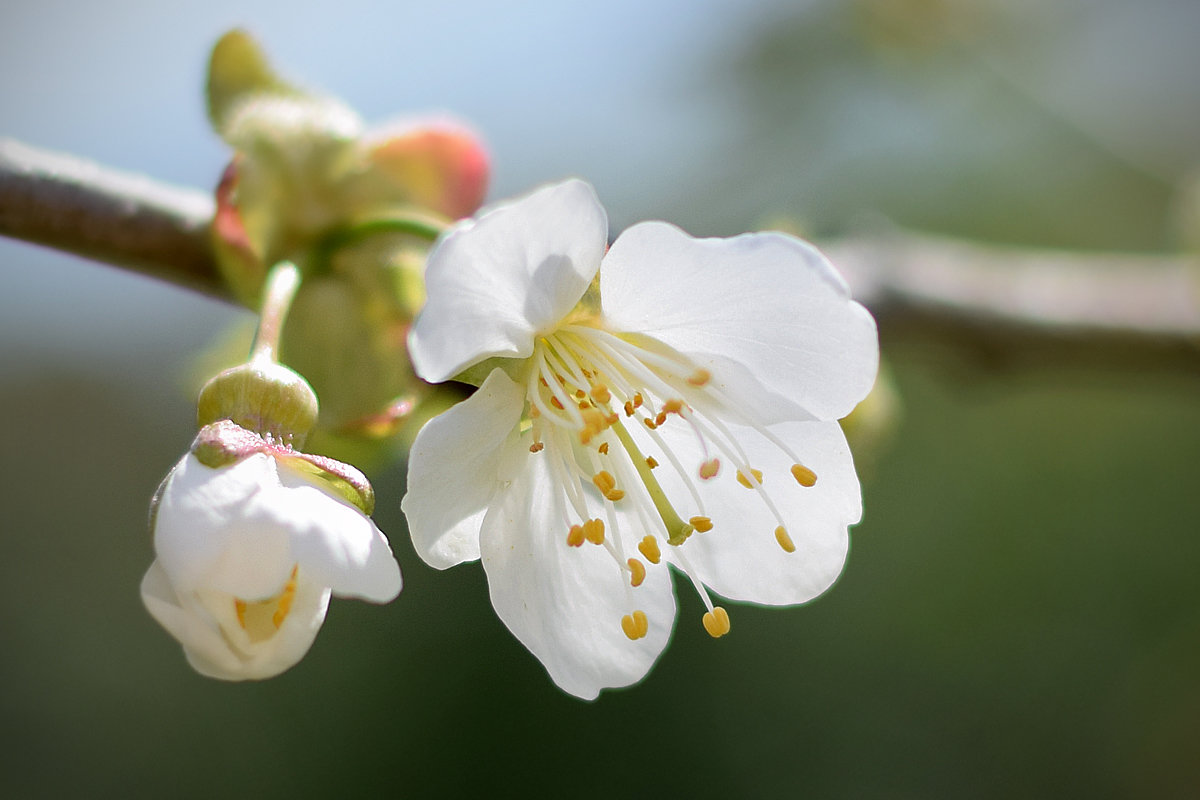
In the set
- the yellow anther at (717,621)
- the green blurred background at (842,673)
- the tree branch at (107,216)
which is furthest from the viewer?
the green blurred background at (842,673)

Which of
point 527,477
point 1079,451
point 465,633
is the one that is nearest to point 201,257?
point 527,477

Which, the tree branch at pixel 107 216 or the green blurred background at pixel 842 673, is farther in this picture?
the green blurred background at pixel 842 673

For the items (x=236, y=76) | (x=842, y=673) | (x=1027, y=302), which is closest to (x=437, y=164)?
(x=236, y=76)

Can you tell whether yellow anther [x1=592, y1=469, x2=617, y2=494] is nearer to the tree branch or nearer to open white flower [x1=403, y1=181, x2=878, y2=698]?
open white flower [x1=403, y1=181, x2=878, y2=698]

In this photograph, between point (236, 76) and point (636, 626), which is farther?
point (236, 76)

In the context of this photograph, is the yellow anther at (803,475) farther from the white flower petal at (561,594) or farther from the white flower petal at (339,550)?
the white flower petal at (339,550)

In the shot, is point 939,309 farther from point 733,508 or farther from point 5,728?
point 5,728

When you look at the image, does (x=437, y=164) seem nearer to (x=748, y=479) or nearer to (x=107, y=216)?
(x=107, y=216)

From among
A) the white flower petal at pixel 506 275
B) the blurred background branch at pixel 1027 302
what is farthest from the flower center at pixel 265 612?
the blurred background branch at pixel 1027 302
